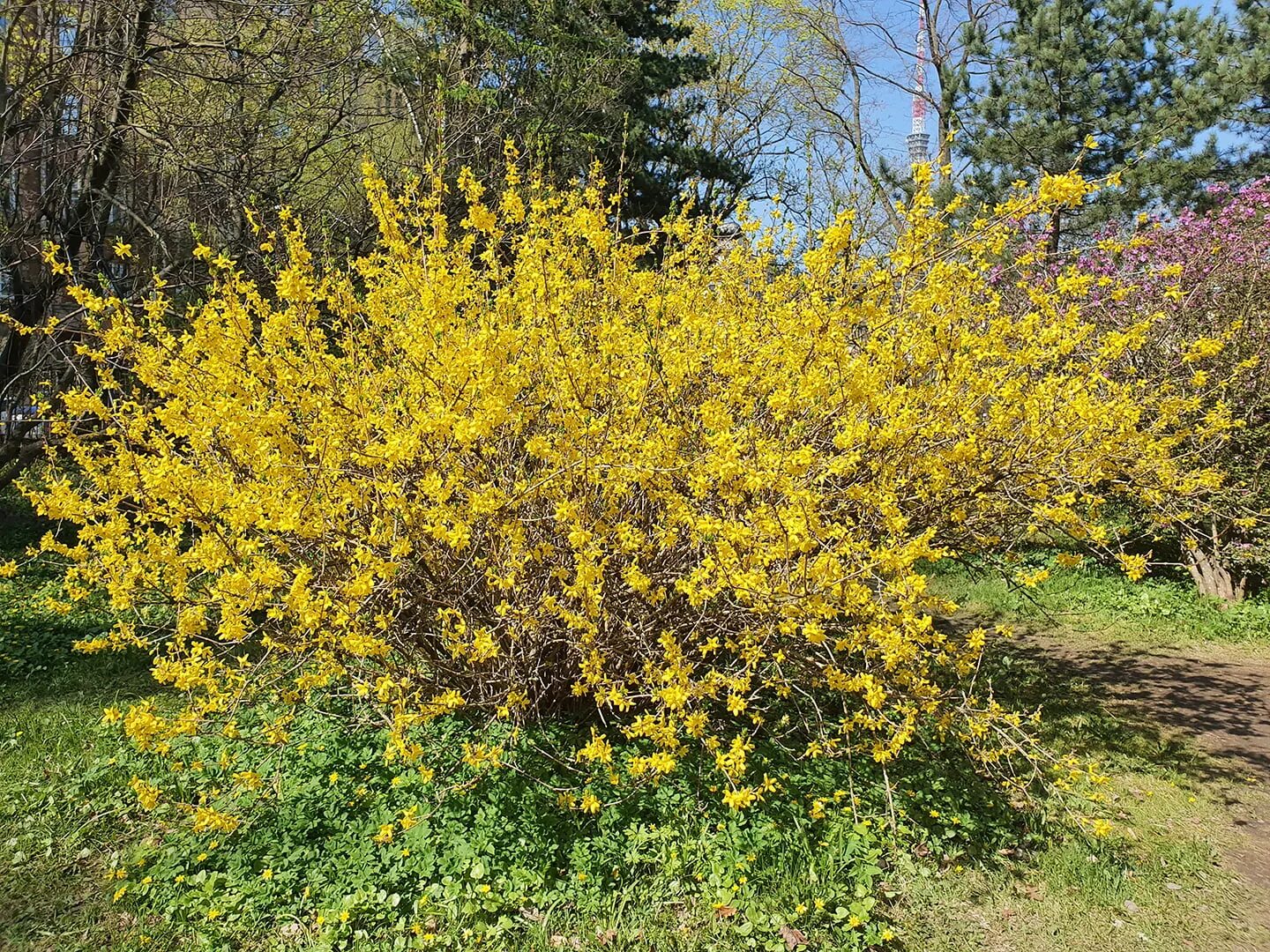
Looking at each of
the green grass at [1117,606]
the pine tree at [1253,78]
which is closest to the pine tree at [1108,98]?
the pine tree at [1253,78]

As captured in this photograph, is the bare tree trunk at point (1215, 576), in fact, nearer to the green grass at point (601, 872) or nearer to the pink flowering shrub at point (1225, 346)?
the pink flowering shrub at point (1225, 346)

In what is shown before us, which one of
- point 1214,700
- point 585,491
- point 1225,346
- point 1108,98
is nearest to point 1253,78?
point 1108,98

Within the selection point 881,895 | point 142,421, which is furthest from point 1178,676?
point 142,421

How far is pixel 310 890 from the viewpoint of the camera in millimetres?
2615

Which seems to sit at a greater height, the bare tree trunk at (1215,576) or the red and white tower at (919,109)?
the red and white tower at (919,109)

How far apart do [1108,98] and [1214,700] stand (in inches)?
329

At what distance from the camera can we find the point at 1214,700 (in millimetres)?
4883

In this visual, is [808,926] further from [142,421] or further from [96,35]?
[96,35]

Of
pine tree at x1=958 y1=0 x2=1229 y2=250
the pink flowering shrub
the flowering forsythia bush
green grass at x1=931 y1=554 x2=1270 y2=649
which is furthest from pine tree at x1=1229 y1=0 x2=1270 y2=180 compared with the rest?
the flowering forsythia bush

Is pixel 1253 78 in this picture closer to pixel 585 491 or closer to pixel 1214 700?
pixel 1214 700

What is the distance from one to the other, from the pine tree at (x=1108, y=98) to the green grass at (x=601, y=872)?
8.20 m

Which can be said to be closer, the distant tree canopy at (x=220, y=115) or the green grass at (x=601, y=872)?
the green grass at (x=601, y=872)

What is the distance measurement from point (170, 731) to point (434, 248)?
196cm

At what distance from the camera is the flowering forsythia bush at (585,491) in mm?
2625
